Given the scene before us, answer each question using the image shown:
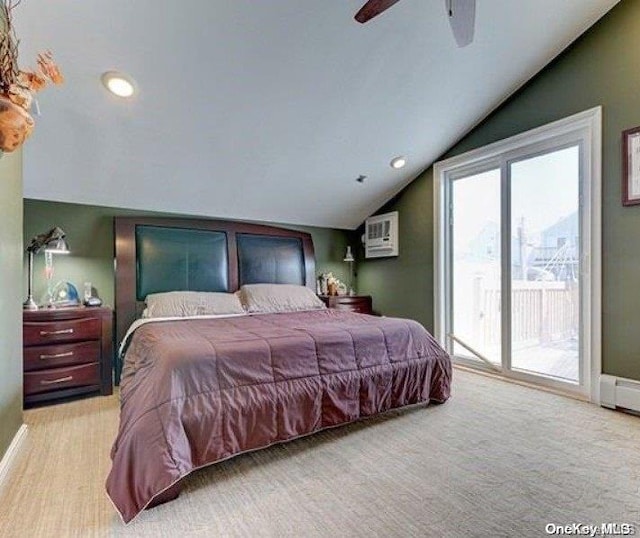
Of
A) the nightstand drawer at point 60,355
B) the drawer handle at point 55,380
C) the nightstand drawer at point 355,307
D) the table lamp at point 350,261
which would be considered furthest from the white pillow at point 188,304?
the table lamp at point 350,261

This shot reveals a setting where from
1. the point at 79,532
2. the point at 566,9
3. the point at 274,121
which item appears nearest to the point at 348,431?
the point at 79,532

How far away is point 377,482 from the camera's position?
1840 mm

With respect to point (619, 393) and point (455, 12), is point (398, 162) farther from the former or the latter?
point (619, 393)

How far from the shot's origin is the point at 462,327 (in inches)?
164

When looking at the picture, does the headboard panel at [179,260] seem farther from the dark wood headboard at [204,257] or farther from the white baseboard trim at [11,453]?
the white baseboard trim at [11,453]

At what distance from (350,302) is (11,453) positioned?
3.53 m

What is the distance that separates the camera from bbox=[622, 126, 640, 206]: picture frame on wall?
8.79 ft

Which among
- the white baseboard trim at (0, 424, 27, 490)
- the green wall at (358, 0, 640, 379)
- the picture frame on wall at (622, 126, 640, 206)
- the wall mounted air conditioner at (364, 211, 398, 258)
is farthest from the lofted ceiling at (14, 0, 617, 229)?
the white baseboard trim at (0, 424, 27, 490)

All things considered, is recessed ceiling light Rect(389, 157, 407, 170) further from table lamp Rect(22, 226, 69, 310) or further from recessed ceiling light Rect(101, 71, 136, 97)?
table lamp Rect(22, 226, 69, 310)

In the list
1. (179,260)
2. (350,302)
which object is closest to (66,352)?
(179,260)

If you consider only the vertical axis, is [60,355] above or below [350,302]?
below

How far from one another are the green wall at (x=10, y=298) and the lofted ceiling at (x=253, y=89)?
0.74 m

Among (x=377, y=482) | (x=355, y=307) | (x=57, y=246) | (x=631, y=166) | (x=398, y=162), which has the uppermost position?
(x=398, y=162)

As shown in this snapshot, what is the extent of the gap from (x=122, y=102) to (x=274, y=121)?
1186 mm
